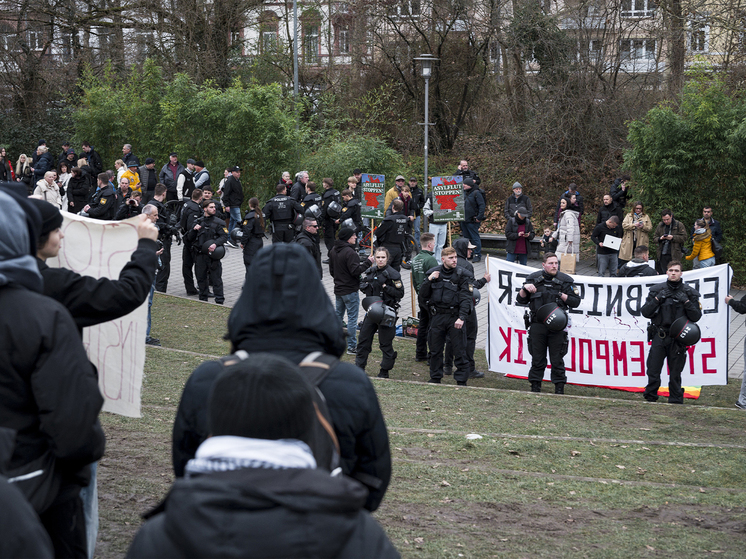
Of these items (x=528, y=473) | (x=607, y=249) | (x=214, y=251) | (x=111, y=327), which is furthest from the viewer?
(x=607, y=249)

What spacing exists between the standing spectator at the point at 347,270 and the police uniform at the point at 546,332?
9.05 feet

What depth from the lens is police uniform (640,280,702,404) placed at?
10438mm

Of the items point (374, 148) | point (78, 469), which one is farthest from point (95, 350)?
point (374, 148)

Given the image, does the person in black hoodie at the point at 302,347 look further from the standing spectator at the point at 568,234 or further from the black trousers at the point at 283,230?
the standing spectator at the point at 568,234

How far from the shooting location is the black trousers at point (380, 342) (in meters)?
11.5

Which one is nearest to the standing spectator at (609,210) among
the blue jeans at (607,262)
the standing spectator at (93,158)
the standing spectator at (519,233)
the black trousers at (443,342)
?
the blue jeans at (607,262)

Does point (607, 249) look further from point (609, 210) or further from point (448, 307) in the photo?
point (448, 307)

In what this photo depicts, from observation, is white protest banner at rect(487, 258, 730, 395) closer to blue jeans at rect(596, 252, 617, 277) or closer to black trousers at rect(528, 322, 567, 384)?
black trousers at rect(528, 322, 567, 384)

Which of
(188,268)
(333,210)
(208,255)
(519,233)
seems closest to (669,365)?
(519,233)

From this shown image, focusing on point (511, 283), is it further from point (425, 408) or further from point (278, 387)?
point (278, 387)

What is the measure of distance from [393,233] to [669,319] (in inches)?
266

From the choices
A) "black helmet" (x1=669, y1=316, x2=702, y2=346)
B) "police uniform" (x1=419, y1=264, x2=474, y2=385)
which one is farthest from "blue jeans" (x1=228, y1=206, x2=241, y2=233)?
"black helmet" (x1=669, y1=316, x2=702, y2=346)

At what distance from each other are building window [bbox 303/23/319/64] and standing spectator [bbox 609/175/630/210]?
61.3 feet

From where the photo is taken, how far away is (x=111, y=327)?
5.19 meters
